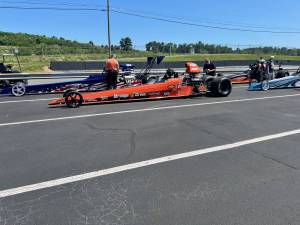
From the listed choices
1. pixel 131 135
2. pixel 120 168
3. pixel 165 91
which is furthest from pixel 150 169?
pixel 165 91

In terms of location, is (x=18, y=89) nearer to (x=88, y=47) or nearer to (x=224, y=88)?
(x=224, y=88)

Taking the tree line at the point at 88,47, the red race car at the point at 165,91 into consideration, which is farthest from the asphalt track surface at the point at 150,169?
the tree line at the point at 88,47

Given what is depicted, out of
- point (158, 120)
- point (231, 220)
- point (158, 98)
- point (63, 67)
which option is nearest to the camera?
point (231, 220)

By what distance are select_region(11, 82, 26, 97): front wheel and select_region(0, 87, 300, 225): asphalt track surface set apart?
510cm

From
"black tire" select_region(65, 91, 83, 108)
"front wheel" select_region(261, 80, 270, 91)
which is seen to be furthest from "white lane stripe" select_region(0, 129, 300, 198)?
"front wheel" select_region(261, 80, 270, 91)

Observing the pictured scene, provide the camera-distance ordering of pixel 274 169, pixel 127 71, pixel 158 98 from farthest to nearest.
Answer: pixel 127 71 < pixel 158 98 < pixel 274 169

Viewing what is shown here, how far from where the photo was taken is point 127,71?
1770 centimetres

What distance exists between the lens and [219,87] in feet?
44.7

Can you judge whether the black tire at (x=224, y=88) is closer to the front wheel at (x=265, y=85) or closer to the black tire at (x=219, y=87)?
the black tire at (x=219, y=87)

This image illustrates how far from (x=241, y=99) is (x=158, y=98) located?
3.16 metres

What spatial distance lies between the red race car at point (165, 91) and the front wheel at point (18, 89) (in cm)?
349

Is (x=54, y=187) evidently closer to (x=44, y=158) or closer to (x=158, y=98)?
(x=44, y=158)

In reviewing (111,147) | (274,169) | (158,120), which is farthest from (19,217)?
(158,120)

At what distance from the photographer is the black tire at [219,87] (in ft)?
44.7
